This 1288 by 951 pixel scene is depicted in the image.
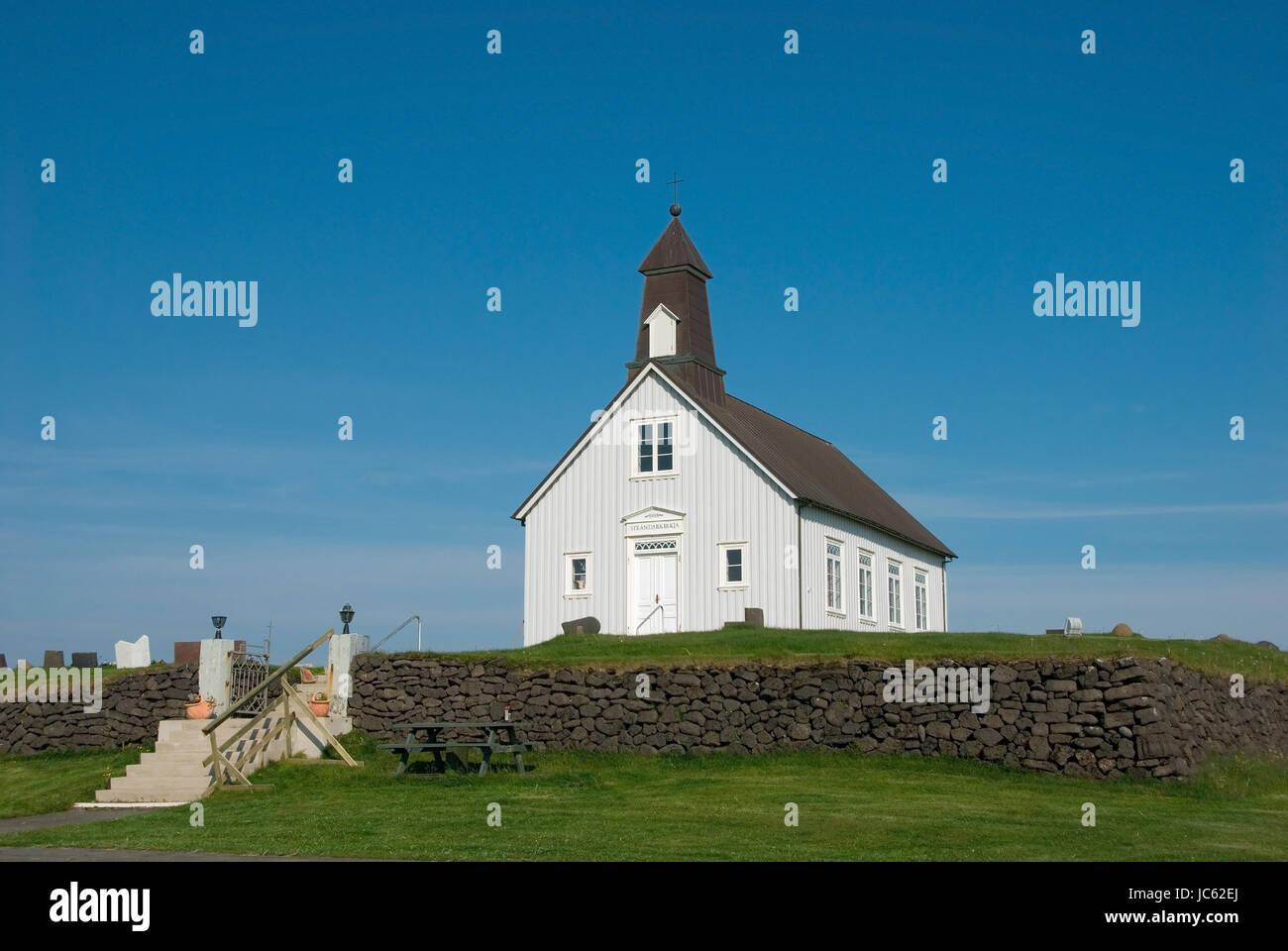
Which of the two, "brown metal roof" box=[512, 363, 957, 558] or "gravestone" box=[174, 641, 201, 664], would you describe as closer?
"gravestone" box=[174, 641, 201, 664]

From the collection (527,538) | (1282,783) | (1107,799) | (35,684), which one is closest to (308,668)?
(35,684)

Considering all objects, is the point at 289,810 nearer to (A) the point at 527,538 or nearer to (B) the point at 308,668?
(B) the point at 308,668

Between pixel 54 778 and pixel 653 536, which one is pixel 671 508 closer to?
pixel 653 536

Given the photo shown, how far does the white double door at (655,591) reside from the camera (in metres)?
34.3

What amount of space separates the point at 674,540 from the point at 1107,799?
52.5 ft

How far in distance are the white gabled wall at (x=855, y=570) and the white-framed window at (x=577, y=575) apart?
5788 mm

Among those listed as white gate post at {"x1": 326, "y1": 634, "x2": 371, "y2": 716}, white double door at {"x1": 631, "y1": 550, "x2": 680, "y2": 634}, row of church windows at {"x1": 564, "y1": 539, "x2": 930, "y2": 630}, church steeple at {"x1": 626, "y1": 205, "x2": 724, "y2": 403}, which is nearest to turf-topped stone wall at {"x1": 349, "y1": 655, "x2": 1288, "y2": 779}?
white gate post at {"x1": 326, "y1": 634, "x2": 371, "y2": 716}

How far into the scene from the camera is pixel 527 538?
36.4 m

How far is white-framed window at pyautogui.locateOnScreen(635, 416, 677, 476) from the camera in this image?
35031 millimetres

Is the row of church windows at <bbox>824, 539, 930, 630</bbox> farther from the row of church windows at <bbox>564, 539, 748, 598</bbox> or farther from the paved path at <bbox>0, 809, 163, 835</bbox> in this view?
the paved path at <bbox>0, 809, 163, 835</bbox>

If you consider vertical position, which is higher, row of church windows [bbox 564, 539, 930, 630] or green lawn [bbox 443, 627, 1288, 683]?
row of church windows [bbox 564, 539, 930, 630]

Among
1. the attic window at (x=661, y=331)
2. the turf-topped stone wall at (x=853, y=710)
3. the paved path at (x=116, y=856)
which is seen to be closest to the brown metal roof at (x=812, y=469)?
the attic window at (x=661, y=331)

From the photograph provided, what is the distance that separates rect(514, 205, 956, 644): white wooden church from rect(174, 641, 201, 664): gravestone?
9.33 meters
